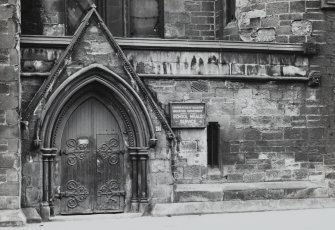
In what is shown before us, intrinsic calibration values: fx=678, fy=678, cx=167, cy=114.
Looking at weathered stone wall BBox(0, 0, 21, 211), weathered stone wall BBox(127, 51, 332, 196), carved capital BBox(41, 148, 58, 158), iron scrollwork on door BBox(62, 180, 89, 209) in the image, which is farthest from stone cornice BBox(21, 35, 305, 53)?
iron scrollwork on door BBox(62, 180, 89, 209)

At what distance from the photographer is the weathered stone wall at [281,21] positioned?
15422mm

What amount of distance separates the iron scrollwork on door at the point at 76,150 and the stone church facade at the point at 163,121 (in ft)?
0.07

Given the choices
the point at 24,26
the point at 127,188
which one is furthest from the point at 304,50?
the point at 24,26

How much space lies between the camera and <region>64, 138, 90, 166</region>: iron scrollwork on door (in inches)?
533

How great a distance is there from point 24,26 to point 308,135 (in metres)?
7.77

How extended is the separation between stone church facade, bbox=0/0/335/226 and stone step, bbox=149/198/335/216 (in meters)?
0.02

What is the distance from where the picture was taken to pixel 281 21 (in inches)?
621

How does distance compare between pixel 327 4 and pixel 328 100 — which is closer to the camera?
pixel 328 100

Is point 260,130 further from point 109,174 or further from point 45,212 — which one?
point 45,212

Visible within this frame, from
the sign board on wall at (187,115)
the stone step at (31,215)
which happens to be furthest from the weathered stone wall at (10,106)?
the sign board on wall at (187,115)

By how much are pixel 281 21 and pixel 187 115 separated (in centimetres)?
366

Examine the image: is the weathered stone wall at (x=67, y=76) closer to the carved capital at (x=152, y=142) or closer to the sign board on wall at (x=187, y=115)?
the carved capital at (x=152, y=142)

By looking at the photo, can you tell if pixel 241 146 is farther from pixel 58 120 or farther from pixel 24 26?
pixel 24 26

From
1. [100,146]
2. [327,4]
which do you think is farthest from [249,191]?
[327,4]
